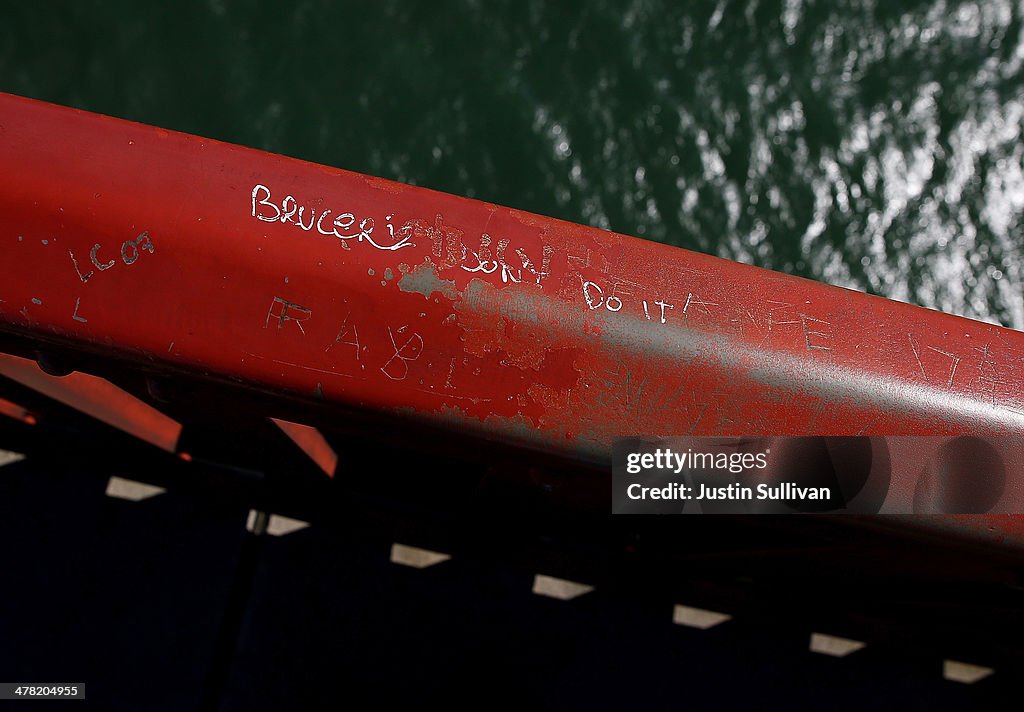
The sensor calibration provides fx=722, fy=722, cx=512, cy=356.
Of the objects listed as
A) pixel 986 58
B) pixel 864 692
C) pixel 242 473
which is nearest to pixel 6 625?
pixel 242 473

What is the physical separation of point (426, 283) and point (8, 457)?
9.69ft

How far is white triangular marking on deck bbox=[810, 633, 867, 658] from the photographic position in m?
3.39

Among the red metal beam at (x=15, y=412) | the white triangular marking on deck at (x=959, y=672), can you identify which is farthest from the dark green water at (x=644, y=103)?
the red metal beam at (x=15, y=412)

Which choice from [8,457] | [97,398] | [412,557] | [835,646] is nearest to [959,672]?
[835,646]

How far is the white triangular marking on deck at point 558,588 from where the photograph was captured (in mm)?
3400

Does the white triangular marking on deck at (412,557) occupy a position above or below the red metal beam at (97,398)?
below

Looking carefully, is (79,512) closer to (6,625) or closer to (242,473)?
(6,625)

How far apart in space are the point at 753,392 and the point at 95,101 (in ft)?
14.7

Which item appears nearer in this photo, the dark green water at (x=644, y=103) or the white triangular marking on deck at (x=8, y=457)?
the white triangular marking on deck at (x=8, y=457)

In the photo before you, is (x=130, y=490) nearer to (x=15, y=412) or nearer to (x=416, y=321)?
(x=15, y=412)

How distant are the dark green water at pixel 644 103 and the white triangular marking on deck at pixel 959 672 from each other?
6.55ft

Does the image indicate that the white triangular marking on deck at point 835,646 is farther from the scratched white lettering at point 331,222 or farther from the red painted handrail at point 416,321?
the scratched white lettering at point 331,222

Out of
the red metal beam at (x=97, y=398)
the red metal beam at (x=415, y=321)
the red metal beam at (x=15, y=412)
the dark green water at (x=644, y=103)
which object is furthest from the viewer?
the dark green water at (x=644, y=103)

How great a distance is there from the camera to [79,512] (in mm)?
3412
